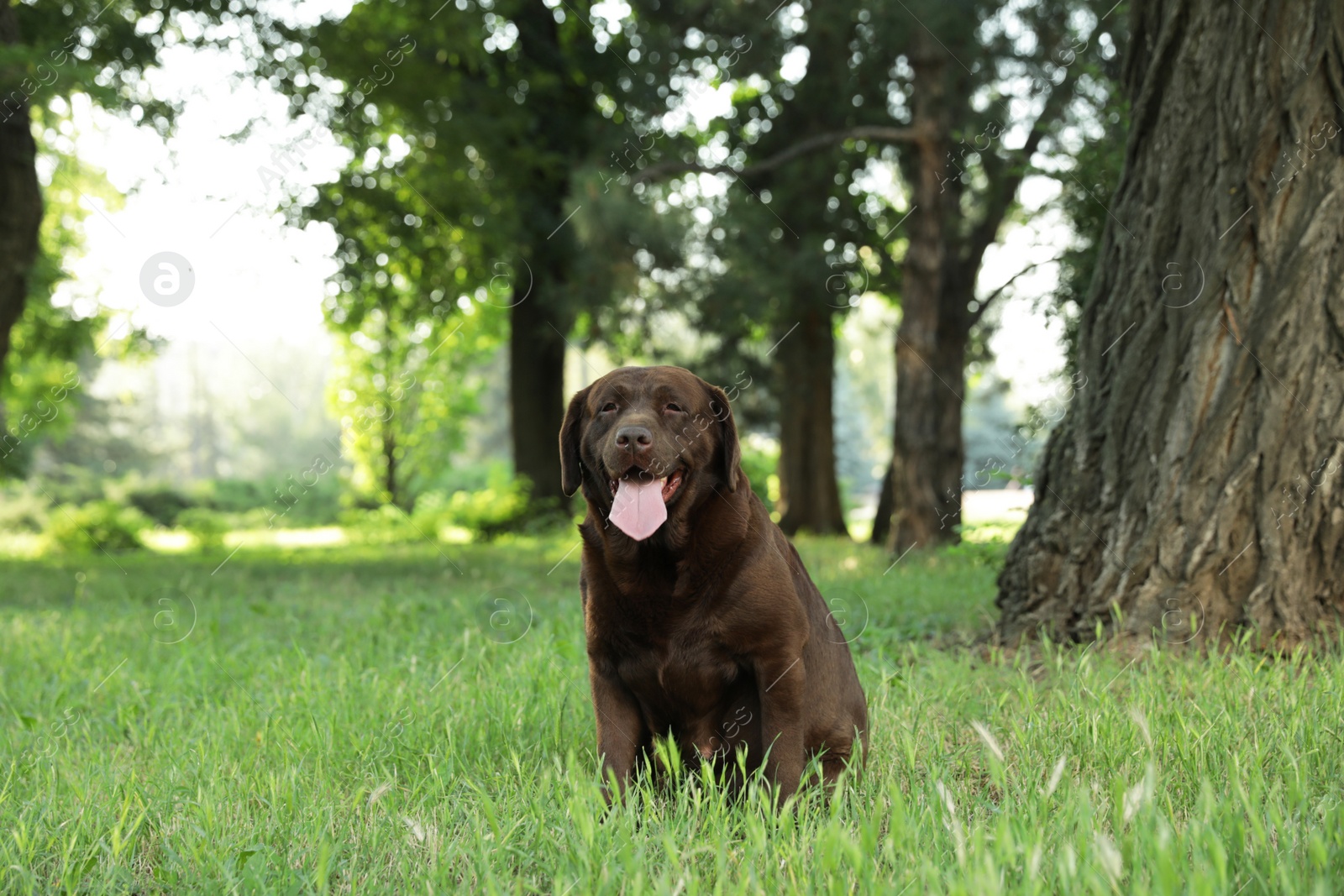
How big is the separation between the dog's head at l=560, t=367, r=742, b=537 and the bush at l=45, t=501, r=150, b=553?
67.9ft

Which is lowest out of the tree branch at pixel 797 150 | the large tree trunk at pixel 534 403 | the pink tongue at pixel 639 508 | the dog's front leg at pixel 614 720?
the dog's front leg at pixel 614 720

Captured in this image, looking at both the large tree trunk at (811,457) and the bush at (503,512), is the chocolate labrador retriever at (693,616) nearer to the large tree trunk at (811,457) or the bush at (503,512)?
the large tree trunk at (811,457)

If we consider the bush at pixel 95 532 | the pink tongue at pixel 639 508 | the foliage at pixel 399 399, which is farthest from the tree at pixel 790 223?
the bush at pixel 95 532

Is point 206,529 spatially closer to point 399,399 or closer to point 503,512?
point 399,399

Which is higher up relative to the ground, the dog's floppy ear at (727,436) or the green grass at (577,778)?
the dog's floppy ear at (727,436)

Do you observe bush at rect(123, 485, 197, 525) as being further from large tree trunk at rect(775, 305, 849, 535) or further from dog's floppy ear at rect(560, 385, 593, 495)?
dog's floppy ear at rect(560, 385, 593, 495)

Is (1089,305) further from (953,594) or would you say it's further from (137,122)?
(137,122)

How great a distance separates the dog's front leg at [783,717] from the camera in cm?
288

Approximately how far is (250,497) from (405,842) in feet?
121

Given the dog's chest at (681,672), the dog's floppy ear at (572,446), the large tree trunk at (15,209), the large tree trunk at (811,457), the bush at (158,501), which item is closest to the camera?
the dog's chest at (681,672)

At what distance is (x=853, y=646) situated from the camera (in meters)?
5.80

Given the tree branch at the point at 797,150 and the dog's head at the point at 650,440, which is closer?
the dog's head at the point at 650,440

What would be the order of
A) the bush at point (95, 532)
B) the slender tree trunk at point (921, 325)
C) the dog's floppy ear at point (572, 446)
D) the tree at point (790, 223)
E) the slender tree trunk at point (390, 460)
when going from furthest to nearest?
the slender tree trunk at point (390, 460)
the bush at point (95, 532)
the tree at point (790, 223)
the slender tree trunk at point (921, 325)
the dog's floppy ear at point (572, 446)

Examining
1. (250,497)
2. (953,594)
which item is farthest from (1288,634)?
(250,497)
